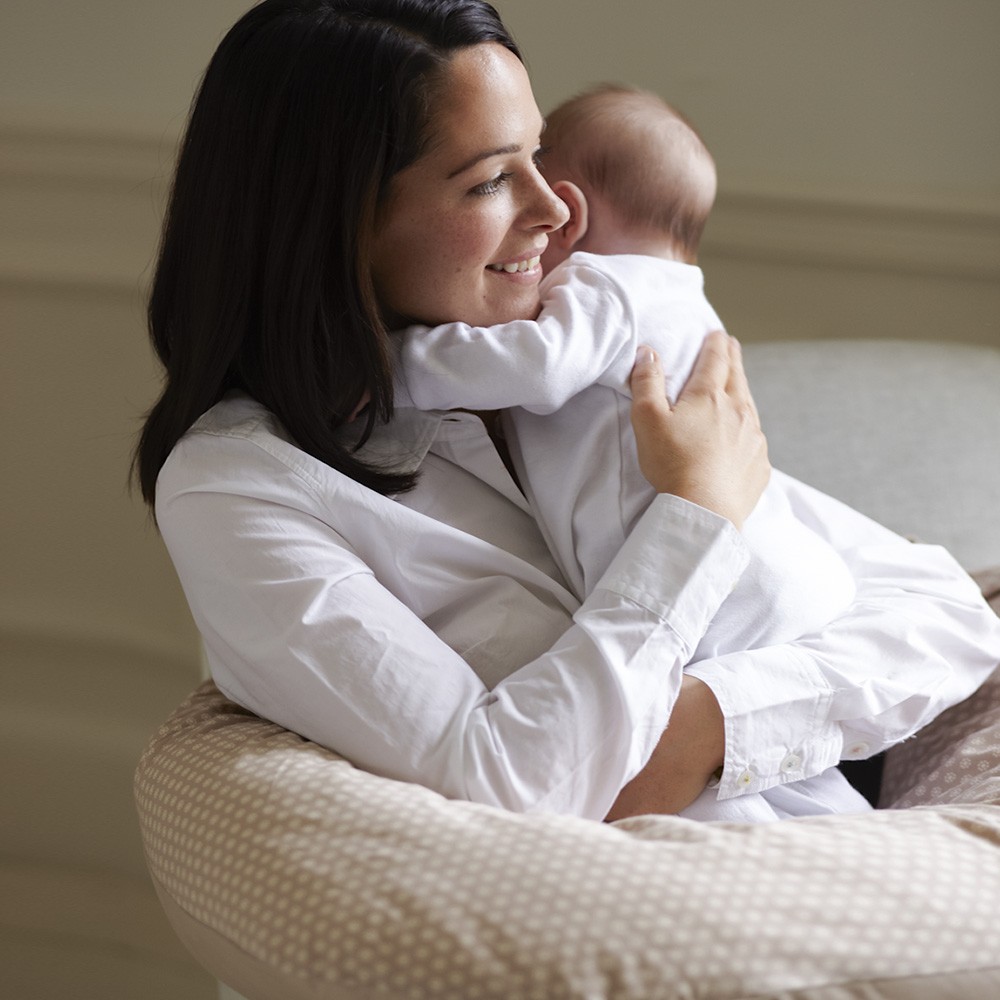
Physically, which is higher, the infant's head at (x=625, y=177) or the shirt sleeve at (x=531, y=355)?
the infant's head at (x=625, y=177)

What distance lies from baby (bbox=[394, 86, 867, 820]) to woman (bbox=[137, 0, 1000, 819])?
33 millimetres

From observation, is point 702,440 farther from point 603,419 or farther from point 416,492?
point 416,492

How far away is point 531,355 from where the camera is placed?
1094 mm

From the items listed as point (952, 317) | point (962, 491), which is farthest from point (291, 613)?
point (952, 317)

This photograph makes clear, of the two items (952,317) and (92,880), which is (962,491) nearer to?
(952,317)

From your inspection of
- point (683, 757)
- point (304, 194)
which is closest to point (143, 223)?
point (304, 194)

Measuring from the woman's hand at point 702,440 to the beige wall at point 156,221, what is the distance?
1046 millimetres

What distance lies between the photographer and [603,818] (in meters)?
1.04

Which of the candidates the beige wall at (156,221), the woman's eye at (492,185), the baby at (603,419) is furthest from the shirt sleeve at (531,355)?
the beige wall at (156,221)

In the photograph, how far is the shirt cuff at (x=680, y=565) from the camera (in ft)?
3.38

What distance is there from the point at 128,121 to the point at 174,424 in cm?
118

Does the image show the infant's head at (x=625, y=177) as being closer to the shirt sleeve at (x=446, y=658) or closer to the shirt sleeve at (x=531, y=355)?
the shirt sleeve at (x=531, y=355)

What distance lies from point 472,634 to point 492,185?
0.43 metres

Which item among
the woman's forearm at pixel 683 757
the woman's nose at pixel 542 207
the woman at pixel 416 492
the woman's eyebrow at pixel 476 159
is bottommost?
Result: the woman's forearm at pixel 683 757
